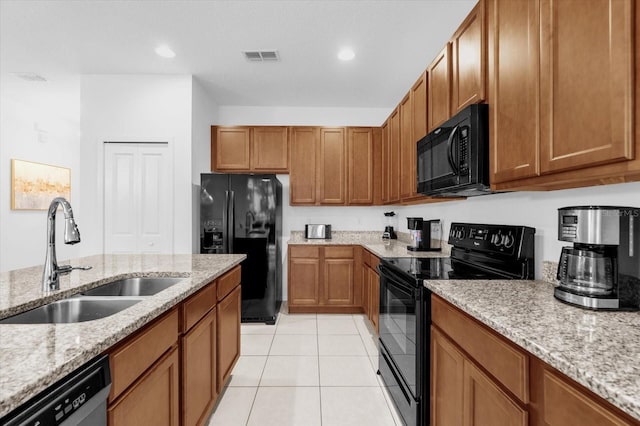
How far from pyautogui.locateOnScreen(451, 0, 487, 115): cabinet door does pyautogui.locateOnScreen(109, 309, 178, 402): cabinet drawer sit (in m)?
1.81

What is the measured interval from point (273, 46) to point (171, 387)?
274 cm

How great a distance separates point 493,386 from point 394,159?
2628 millimetres

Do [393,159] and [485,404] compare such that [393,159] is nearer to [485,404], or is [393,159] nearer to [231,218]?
[231,218]

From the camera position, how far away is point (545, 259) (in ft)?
5.19

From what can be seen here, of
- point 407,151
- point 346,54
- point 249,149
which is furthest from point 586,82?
point 249,149

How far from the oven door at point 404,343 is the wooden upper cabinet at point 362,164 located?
6.40 feet

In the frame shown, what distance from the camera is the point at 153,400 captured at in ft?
3.65

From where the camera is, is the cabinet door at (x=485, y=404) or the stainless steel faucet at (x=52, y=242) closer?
the cabinet door at (x=485, y=404)

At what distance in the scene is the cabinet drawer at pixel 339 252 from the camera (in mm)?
3838

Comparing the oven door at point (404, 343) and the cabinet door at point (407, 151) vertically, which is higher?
the cabinet door at point (407, 151)

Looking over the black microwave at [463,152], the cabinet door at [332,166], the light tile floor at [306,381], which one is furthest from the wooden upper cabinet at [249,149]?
the black microwave at [463,152]

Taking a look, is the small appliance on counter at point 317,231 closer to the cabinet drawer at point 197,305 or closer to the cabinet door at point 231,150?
the cabinet door at point 231,150

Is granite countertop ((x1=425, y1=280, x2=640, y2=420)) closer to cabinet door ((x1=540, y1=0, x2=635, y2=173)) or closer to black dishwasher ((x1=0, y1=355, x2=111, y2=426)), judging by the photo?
cabinet door ((x1=540, y1=0, x2=635, y2=173))

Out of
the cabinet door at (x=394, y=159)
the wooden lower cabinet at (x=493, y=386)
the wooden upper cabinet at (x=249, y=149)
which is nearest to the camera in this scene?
the wooden lower cabinet at (x=493, y=386)
